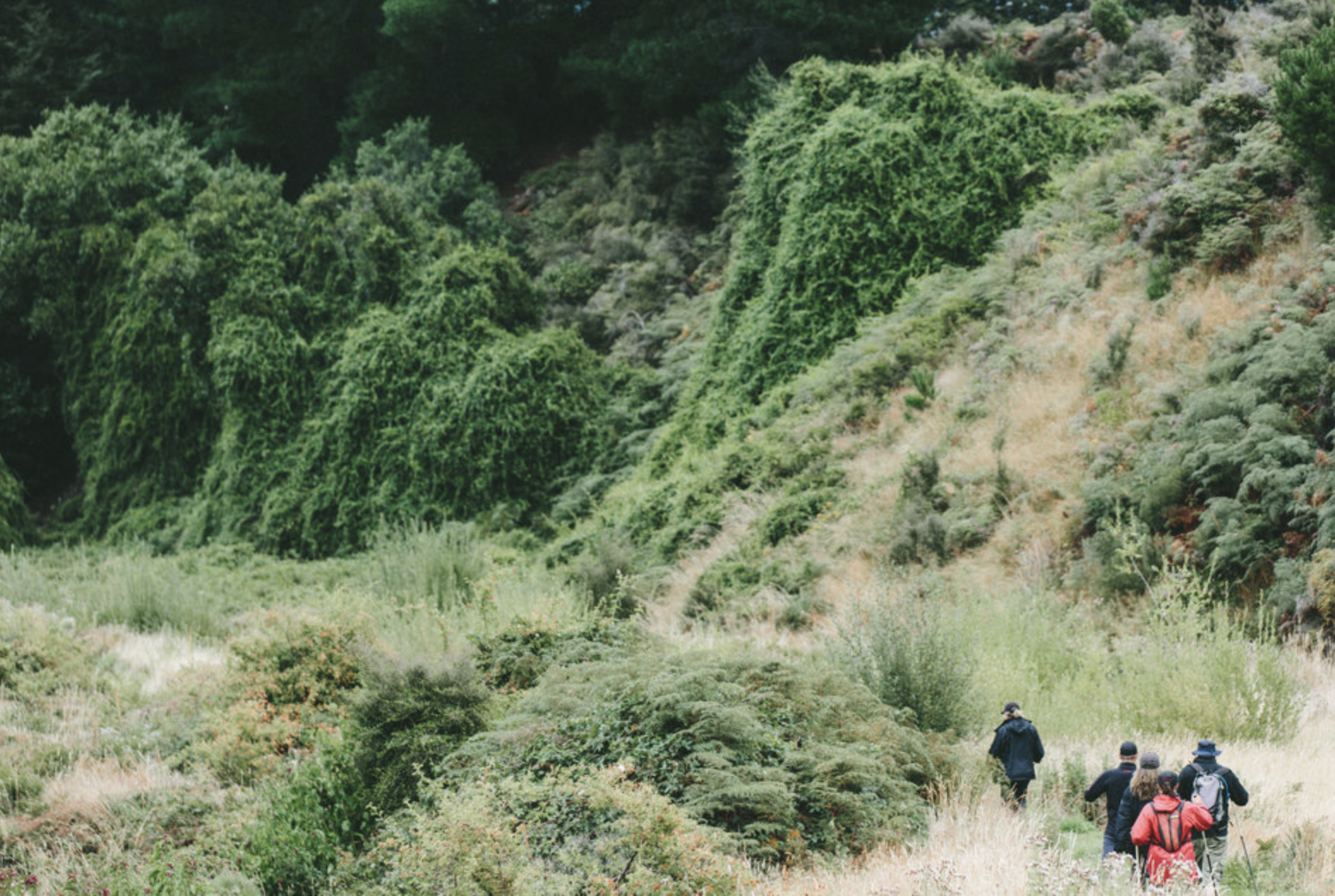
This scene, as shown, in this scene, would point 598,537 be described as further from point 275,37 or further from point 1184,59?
A: point 275,37

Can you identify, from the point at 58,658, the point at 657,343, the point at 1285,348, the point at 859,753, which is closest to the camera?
the point at 859,753

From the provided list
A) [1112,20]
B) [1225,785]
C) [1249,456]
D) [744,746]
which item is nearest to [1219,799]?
[1225,785]

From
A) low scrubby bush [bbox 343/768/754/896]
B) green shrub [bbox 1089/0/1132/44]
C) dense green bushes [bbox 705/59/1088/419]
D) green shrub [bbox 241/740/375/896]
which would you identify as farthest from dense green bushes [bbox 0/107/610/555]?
low scrubby bush [bbox 343/768/754/896]

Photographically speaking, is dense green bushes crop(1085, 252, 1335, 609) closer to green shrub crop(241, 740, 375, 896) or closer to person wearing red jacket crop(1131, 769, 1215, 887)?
person wearing red jacket crop(1131, 769, 1215, 887)

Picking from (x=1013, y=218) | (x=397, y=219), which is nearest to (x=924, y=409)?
(x=1013, y=218)

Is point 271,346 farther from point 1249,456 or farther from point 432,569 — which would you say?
point 1249,456

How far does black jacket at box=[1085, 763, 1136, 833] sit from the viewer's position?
5.41 m

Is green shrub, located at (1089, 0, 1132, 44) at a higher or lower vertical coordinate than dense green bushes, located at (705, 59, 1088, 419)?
higher

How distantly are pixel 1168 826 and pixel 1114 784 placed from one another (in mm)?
594

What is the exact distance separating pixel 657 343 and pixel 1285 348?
424 inches

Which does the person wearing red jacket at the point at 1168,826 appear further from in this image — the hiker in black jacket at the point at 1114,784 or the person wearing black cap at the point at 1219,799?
the hiker in black jacket at the point at 1114,784

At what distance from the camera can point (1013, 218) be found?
51.3 feet

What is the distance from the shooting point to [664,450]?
55.3 ft

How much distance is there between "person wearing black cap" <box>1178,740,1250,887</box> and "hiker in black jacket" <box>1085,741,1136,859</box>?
0.91ft
